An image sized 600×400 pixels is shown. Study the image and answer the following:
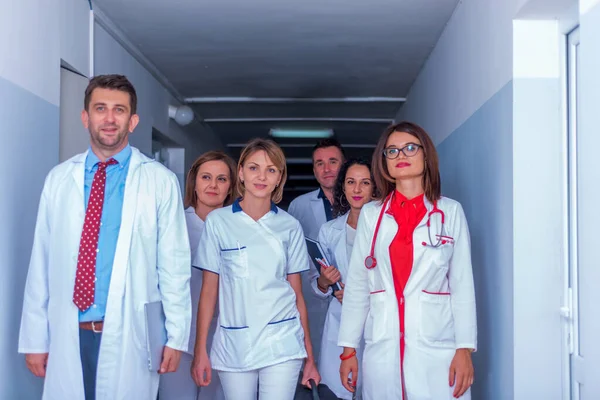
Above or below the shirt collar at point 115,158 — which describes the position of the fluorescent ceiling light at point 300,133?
above

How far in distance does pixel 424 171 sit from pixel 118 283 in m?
1.17

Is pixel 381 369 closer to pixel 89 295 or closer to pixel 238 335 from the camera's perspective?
pixel 238 335

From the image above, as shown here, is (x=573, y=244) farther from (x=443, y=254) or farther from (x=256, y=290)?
(x=256, y=290)

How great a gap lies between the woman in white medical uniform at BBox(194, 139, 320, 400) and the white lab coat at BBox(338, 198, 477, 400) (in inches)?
13.1

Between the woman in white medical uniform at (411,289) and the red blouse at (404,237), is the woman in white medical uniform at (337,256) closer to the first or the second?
the woman in white medical uniform at (411,289)

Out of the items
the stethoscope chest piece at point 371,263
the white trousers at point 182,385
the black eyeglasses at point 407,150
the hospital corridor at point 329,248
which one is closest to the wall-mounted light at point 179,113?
the hospital corridor at point 329,248

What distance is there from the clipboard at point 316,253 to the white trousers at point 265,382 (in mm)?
575

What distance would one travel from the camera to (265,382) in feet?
8.50

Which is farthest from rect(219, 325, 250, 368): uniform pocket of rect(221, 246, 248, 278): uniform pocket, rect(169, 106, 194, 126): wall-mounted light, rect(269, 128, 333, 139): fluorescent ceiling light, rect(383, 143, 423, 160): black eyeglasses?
rect(269, 128, 333, 139): fluorescent ceiling light

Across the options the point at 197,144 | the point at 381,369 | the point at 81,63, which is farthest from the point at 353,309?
the point at 197,144

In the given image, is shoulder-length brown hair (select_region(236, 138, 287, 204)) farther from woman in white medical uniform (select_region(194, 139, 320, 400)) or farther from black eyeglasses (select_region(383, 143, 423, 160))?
black eyeglasses (select_region(383, 143, 423, 160))

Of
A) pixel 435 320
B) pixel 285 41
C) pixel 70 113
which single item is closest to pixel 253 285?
pixel 435 320

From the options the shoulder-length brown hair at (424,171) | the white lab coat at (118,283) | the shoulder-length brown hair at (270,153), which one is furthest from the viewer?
the shoulder-length brown hair at (270,153)

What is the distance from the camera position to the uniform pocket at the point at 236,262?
269cm
